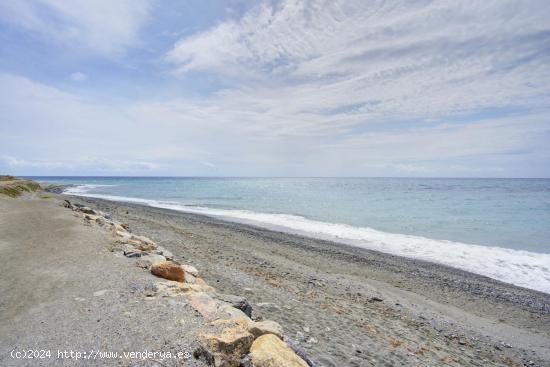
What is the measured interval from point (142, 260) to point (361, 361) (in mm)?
5097

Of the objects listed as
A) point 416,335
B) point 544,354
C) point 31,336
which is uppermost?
point 31,336

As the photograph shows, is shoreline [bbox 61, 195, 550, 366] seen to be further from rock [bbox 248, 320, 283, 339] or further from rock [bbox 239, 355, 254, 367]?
rock [bbox 239, 355, 254, 367]

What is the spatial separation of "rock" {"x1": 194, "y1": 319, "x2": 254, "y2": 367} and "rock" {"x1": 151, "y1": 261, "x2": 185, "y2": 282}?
269cm

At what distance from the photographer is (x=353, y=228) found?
23328 mm

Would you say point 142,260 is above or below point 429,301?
above

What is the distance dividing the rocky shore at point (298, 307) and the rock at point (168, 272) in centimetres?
2

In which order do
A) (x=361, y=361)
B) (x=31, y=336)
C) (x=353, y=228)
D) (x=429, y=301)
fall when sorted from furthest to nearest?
(x=353, y=228) → (x=429, y=301) → (x=361, y=361) → (x=31, y=336)

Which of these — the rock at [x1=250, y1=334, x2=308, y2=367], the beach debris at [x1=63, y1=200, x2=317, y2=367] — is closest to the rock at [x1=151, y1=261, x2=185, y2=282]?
the beach debris at [x1=63, y1=200, x2=317, y2=367]

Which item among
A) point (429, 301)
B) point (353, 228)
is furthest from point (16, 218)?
point (353, 228)

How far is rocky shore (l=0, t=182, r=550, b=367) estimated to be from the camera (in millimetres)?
3889

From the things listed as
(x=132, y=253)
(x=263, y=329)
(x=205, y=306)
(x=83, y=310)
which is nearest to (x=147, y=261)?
Result: (x=132, y=253)

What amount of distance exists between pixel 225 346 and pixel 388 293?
319 inches

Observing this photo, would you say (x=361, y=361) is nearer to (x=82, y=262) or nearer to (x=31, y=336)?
(x=31, y=336)

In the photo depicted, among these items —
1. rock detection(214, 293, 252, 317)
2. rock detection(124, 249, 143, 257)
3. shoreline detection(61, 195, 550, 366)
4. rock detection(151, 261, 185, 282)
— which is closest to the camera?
rock detection(214, 293, 252, 317)
